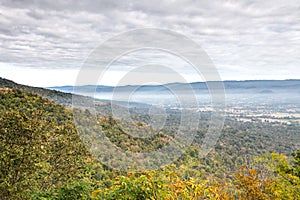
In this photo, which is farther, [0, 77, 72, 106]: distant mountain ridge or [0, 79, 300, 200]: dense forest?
[0, 77, 72, 106]: distant mountain ridge

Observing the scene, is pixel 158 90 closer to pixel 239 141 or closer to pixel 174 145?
pixel 174 145

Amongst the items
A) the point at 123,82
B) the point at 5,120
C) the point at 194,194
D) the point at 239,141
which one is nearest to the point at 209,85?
the point at 123,82

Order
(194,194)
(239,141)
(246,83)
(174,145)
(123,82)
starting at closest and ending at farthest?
1. (194,194)
2. (123,82)
3. (174,145)
4. (239,141)
5. (246,83)

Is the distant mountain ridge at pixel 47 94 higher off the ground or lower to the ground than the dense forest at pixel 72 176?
higher

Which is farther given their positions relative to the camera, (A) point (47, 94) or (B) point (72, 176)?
(A) point (47, 94)

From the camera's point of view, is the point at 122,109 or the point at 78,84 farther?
the point at 122,109

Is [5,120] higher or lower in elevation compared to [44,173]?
higher

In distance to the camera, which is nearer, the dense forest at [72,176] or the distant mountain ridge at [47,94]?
the dense forest at [72,176]

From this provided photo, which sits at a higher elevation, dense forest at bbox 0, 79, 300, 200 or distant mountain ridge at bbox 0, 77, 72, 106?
distant mountain ridge at bbox 0, 77, 72, 106

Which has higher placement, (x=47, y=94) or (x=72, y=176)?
(x=47, y=94)

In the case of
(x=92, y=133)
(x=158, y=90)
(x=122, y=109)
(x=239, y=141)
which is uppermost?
(x=158, y=90)

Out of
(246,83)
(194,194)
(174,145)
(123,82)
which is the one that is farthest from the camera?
(246,83)
